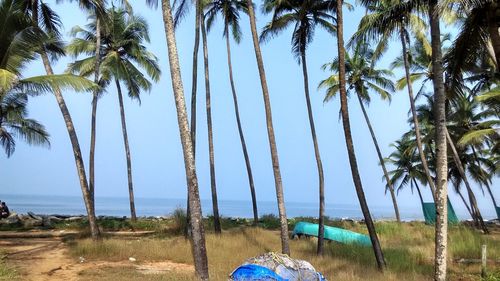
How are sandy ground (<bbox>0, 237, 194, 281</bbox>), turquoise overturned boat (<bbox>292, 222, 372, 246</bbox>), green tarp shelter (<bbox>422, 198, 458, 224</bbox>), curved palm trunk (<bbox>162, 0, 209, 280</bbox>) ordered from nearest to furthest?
curved palm trunk (<bbox>162, 0, 209, 280</bbox>), sandy ground (<bbox>0, 237, 194, 281</bbox>), turquoise overturned boat (<bbox>292, 222, 372, 246</bbox>), green tarp shelter (<bbox>422, 198, 458, 224</bbox>)

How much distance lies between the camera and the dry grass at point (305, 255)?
1185cm

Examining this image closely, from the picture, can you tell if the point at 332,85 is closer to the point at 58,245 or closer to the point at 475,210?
the point at 475,210

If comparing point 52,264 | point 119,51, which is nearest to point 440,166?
point 52,264

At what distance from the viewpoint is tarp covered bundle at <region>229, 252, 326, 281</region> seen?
8086 millimetres

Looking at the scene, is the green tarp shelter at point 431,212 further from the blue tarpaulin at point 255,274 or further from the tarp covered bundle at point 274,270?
the blue tarpaulin at point 255,274

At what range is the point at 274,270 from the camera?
8.29 m

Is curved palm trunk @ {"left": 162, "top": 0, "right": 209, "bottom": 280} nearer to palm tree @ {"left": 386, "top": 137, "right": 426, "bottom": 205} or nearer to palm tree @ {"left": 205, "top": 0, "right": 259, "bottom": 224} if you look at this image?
palm tree @ {"left": 205, "top": 0, "right": 259, "bottom": 224}

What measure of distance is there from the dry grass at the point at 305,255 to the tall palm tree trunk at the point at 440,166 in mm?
1467

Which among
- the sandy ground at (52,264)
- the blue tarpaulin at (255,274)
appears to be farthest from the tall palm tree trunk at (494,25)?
the sandy ground at (52,264)

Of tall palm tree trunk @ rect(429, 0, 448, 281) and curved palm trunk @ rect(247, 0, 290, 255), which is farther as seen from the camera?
curved palm trunk @ rect(247, 0, 290, 255)

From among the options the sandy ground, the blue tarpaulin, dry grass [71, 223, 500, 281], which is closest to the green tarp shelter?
dry grass [71, 223, 500, 281]

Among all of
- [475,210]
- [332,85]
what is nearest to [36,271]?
Answer: [332,85]

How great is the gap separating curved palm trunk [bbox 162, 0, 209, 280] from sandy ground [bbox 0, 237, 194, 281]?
220cm

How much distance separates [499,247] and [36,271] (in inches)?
608
